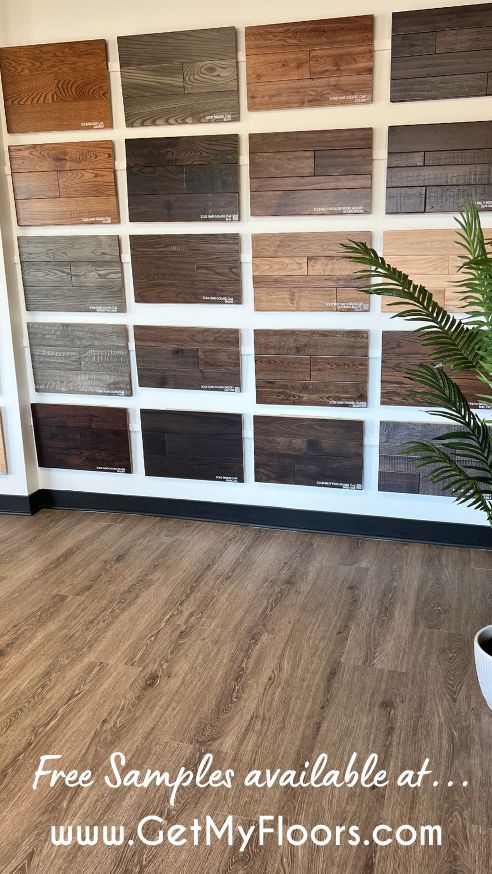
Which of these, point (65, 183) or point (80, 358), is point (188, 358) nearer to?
point (80, 358)

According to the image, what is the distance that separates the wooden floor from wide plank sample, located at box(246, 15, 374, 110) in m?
1.87

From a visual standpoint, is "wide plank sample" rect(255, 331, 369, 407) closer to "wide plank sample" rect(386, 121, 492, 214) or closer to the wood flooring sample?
"wide plank sample" rect(386, 121, 492, 214)

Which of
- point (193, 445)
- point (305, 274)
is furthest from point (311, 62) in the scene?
point (193, 445)

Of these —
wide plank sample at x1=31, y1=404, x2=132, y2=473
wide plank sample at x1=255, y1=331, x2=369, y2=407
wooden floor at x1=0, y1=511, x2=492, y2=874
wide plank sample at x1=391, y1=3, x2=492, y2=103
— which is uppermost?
wide plank sample at x1=391, y1=3, x2=492, y2=103

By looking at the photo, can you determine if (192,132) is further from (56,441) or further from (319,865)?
(319,865)

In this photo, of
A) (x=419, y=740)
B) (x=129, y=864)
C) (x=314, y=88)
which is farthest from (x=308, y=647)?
(x=314, y=88)

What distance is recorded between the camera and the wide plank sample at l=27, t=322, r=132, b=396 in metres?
3.39

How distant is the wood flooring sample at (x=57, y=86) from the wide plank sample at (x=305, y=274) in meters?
0.92

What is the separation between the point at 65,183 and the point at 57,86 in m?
0.40

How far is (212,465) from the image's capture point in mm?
3395

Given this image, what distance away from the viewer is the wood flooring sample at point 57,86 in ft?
10.1

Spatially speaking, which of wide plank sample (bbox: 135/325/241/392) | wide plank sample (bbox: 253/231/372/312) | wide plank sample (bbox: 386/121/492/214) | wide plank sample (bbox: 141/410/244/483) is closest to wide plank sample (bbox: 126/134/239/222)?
wide plank sample (bbox: 253/231/372/312)

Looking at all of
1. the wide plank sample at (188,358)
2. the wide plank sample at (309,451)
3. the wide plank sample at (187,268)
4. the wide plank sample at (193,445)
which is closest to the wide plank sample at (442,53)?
the wide plank sample at (187,268)

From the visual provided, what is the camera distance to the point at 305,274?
3.02 metres
